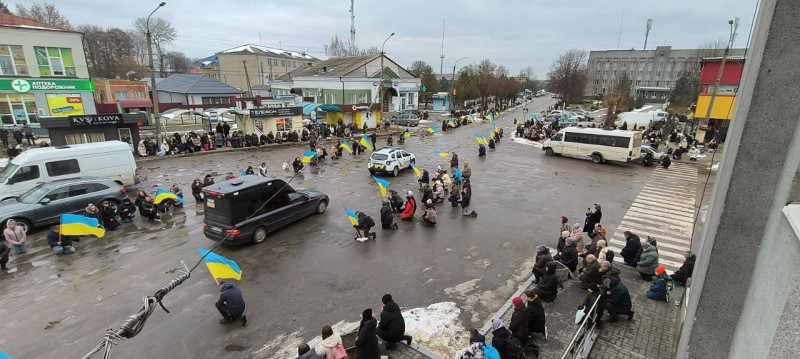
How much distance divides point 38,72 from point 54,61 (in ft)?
4.42

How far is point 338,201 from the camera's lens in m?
16.5

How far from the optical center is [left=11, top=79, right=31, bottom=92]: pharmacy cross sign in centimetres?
2677

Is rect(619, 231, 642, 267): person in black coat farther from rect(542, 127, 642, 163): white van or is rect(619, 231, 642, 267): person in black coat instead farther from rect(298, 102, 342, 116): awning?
rect(298, 102, 342, 116): awning

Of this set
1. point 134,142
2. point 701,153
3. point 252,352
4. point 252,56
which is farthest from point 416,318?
point 252,56

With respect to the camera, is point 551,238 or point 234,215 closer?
point 234,215

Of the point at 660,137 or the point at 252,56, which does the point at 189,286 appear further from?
the point at 252,56

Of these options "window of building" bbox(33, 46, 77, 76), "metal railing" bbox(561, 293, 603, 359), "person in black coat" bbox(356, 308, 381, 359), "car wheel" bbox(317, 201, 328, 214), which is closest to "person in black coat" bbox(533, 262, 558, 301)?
"metal railing" bbox(561, 293, 603, 359)

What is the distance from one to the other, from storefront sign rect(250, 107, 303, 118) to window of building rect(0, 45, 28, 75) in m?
16.0

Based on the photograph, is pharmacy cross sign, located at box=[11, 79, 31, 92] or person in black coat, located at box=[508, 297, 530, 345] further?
pharmacy cross sign, located at box=[11, 79, 31, 92]

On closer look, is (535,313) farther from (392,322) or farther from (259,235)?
(259,235)

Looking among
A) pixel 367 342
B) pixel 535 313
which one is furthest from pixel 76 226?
pixel 535 313

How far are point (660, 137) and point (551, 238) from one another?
29.4 m

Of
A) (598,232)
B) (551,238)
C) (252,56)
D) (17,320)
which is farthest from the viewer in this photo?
(252,56)

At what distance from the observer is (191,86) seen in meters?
48.2
